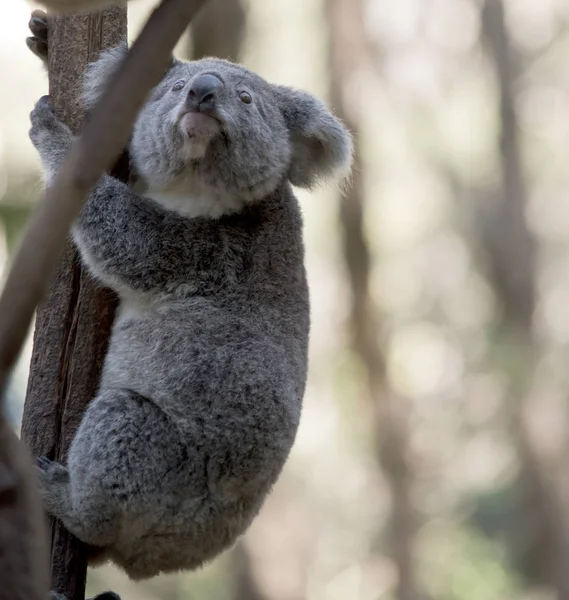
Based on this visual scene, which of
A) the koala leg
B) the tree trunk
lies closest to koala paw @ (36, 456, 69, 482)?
the koala leg

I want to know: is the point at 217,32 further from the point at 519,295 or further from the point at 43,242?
the point at 43,242

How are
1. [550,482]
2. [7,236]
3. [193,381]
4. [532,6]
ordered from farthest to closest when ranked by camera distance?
[532,6] < [550,482] < [7,236] < [193,381]

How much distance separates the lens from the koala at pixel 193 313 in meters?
3.56

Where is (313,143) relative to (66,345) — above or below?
above

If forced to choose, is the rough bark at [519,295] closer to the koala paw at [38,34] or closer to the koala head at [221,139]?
the koala head at [221,139]

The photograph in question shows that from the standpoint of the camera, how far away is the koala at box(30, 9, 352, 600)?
356cm

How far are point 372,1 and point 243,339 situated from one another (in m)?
9.39

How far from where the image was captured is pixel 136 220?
398 cm

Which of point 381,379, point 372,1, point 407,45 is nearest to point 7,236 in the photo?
point 381,379

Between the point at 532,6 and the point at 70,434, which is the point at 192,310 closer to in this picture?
the point at 70,434

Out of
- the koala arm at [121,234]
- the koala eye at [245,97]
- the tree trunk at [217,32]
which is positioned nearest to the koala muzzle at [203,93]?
the koala eye at [245,97]

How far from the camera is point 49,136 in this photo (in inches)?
154

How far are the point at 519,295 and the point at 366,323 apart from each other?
3.12 meters

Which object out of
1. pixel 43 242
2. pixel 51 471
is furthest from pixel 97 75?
pixel 43 242
